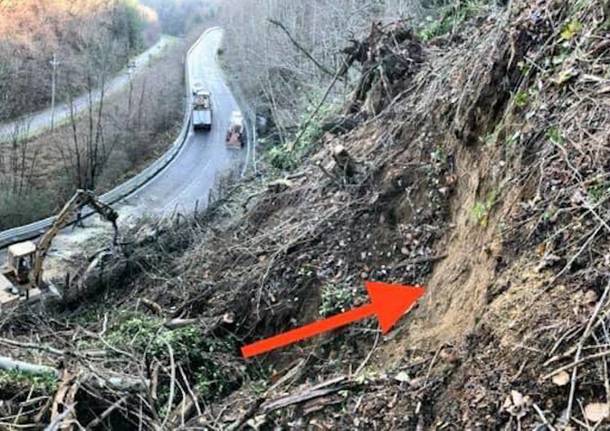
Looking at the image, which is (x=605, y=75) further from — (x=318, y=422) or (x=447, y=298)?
(x=318, y=422)

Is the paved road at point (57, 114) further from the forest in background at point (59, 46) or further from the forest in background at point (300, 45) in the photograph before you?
the forest in background at point (300, 45)

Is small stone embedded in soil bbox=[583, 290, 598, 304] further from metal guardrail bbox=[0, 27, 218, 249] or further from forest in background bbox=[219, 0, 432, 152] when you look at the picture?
metal guardrail bbox=[0, 27, 218, 249]

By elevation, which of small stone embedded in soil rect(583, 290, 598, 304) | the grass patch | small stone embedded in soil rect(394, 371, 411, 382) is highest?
the grass patch


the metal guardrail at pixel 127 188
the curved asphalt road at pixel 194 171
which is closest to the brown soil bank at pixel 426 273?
the metal guardrail at pixel 127 188

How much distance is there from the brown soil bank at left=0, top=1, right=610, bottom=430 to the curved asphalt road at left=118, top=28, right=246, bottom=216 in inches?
308

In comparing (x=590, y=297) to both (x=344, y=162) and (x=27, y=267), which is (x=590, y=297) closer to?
(x=344, y=162)

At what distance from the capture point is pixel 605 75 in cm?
371

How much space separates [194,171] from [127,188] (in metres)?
3.13

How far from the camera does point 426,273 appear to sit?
4.57 m

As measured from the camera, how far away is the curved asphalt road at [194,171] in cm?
1853

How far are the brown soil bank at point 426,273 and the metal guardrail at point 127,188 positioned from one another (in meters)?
6.16

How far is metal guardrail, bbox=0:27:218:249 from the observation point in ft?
45.9

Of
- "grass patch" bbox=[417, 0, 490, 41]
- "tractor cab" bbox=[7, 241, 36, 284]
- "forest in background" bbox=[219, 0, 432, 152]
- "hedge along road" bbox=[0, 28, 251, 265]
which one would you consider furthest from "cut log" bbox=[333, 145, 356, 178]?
"hedge along road" bbox=[0, 28, 251, 265]

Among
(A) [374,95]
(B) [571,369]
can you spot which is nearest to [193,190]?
(A) [374,95]
